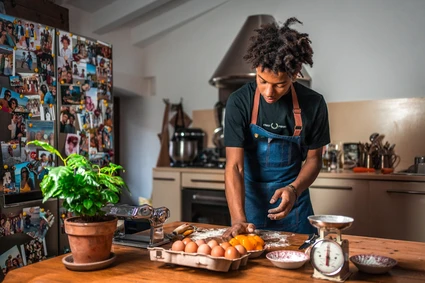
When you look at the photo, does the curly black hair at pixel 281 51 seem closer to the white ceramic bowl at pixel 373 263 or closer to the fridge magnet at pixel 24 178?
the white ceramic bowl at pixel 373 263

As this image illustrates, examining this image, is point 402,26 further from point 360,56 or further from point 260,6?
point 260,6

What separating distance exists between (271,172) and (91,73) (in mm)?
1591

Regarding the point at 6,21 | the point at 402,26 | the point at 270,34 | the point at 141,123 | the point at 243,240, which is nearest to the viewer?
the point at 243,240

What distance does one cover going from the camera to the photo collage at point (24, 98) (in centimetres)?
229

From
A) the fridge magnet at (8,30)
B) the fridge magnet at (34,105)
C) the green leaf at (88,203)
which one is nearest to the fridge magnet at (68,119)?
the fridge magnet at (34,105)

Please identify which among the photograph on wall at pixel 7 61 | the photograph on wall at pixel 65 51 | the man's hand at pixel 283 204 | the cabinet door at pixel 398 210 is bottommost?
the cabinet door at pixel 398 210

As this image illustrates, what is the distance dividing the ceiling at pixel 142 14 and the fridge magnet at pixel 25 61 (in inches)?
50.3

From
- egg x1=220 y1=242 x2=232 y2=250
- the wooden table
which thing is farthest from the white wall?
egg x1=220 y1=242 x2=232 y2=250

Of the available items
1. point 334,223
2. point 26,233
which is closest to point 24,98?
point 26,233

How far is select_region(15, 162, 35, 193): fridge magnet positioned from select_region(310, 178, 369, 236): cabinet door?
1.89 m

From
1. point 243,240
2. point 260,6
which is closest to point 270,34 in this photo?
point 243,240

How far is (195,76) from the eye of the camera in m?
4.29

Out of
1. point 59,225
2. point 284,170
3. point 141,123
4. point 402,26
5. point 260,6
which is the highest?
point 260,6

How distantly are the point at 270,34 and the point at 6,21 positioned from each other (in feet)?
5.01
